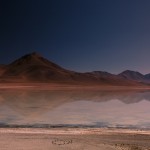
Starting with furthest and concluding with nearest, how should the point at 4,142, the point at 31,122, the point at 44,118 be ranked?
the point at 44,118 < the point at 31,122 < the point at 4,142

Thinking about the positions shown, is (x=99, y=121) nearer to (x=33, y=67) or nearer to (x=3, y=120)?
(x=3, y=120)

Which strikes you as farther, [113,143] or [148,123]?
[148,123]

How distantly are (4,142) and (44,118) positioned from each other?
8086 millimetres

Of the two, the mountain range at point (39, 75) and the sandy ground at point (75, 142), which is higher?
the mountain range at point (39, 75)

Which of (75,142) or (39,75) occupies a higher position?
(39,75)

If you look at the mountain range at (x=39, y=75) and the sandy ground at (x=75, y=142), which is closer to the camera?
the sandy ground at (x=75, y=142)

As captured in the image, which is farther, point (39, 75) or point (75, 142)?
point (39, 75)

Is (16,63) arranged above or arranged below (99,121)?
above

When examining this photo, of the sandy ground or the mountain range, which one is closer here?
the sandy ground

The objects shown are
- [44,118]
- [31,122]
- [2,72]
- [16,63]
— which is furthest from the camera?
[16,63]

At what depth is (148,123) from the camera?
16.3 m

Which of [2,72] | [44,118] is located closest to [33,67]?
[2,72]

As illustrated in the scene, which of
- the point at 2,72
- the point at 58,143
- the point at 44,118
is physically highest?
the point at 2,72

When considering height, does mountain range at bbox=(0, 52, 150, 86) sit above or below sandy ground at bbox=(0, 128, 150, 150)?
above
